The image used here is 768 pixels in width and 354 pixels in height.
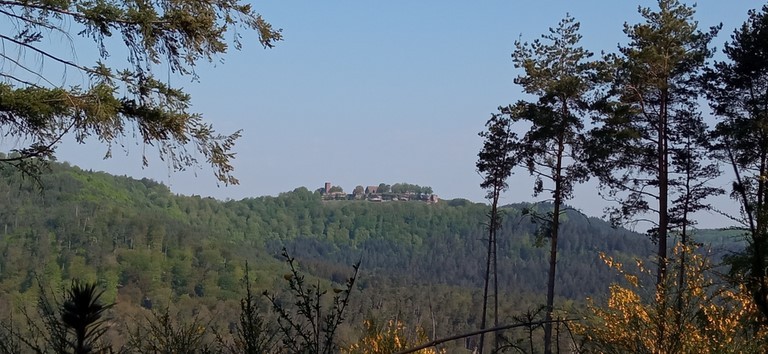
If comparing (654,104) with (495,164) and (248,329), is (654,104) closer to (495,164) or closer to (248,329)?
(495,164)

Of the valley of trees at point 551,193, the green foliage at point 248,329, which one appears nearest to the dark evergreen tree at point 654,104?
the valley of trees at point 551,193

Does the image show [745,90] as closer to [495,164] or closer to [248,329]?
[495,164]

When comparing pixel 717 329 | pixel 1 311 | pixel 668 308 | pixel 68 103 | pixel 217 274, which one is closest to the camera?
pixel 668 308

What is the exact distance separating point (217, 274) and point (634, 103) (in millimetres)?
114319

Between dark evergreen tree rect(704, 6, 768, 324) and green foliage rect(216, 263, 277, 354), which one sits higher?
dark evergreen tree rect(704, 6, 768, 324)

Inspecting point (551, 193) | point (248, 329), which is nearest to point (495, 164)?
point (551, 193)

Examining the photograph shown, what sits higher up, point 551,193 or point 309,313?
point 551,193

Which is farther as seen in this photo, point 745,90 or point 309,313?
point 745,90

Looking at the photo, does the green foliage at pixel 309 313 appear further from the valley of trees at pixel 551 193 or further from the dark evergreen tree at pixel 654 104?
the dark evergreen tree at pixel 654 104

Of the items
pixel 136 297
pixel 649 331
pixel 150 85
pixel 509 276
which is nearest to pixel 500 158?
pixel 150 85

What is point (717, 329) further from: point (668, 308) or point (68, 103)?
point (68, 103)

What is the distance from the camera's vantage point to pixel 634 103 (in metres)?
20.3

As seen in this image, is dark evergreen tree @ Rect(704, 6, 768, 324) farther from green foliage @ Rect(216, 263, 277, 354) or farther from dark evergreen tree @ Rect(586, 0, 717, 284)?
green foliage @ Rect(216, 263, 277, 354)

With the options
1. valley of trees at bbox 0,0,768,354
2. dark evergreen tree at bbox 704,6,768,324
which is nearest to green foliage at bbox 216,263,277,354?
valley of trees at bbox 0,0,768,354
